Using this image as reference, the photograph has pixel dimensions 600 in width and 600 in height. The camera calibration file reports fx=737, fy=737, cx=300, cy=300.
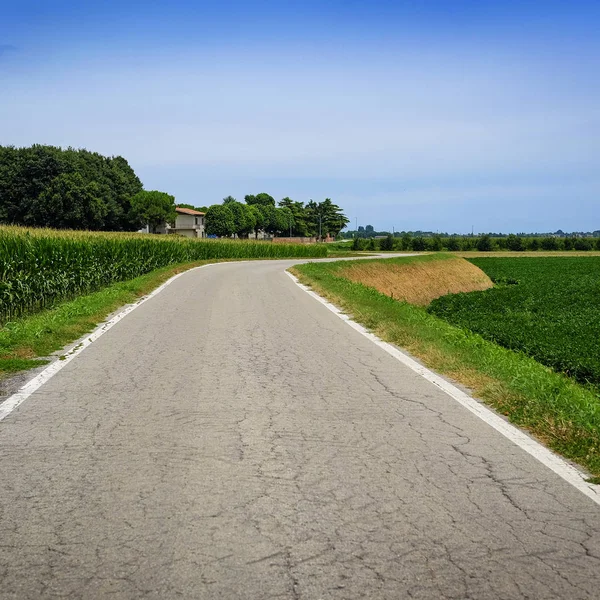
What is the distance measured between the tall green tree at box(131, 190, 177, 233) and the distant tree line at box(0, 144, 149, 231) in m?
6.32

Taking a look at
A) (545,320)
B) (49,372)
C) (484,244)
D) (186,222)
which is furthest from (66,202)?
(49,372)

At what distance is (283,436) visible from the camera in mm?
6090

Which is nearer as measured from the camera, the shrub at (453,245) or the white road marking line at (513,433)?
the white road marking line at (513,433)

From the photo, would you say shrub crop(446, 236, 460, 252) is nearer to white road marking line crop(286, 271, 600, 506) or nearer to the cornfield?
the cornfield

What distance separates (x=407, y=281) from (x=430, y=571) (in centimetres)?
4220

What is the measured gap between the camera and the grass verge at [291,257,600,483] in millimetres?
6020

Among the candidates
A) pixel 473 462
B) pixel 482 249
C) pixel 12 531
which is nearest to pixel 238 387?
pixel 473 462

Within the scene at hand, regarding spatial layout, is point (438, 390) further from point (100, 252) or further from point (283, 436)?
point (100, 252)

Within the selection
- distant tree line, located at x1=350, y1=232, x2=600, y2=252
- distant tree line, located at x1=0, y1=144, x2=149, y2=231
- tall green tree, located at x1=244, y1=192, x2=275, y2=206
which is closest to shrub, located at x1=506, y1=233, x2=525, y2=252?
distant tree line, located at x1=350, y1=232, x2=600, y2=252

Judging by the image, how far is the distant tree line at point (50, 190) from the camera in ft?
274

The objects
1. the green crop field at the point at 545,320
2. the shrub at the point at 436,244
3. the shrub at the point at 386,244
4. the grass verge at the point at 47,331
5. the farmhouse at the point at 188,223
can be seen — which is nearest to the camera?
the grass verge at the point at 47,331

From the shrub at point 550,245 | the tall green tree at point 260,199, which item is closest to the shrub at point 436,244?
the shrub at point 550,245

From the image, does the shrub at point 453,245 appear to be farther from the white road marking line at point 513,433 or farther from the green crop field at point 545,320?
the white road marking line at point 513,433

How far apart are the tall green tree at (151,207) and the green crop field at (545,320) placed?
6479 cm
